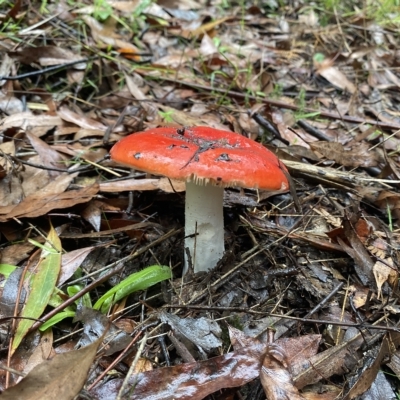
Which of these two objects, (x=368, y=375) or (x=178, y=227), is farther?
(x=178, y=227)

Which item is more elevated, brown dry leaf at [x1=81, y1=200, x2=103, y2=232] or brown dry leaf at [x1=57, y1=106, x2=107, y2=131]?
brown dry leaf at [x1=57, y1=106, x2=107, y2=131]

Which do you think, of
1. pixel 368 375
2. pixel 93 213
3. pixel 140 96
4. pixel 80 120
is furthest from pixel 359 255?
pixel 140 96

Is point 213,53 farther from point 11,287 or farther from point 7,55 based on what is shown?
point 11,287

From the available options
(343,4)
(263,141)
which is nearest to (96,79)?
(263,141)

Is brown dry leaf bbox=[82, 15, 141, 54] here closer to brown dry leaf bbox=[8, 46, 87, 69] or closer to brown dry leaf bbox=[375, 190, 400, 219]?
brown dry leaf bbox=[8, 46, 87, 69]

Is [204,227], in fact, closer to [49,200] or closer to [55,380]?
[49,200]

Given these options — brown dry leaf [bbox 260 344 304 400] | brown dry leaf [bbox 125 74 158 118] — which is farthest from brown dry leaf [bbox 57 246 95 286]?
brown dry leaf [bbox 125 74 158 118]
